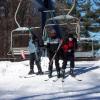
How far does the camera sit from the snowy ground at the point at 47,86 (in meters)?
13.2

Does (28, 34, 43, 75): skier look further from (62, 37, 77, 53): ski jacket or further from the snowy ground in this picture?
(62, 37, 77, 53): ski jacket

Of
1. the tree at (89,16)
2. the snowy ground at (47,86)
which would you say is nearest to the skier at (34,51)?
the snowy ground at (47,86)

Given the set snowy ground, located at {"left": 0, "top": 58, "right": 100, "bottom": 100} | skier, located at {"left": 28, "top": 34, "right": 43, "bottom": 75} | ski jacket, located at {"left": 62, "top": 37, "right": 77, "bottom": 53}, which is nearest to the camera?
snowy ground, located at {"left": 0, "top": 58, "right": 100, "bottom": 100}

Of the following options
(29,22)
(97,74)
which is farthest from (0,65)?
(29,22)

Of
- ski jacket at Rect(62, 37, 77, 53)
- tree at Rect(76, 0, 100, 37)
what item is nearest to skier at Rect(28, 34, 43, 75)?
ski jacket at Rect(62, 37, 77, 53)

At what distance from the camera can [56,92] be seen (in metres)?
13.9

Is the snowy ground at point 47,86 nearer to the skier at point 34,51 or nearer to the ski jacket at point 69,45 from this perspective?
the skier at point 34,51

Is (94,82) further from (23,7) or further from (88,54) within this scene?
(23,7)

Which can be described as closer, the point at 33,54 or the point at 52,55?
the point at 52,55

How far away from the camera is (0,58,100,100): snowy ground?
13234mm

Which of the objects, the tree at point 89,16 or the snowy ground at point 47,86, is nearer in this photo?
the snowy ground at point 47,86

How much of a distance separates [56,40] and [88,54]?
6780mm

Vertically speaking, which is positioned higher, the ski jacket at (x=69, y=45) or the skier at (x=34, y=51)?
the ski jacket at (x=69, y=45)

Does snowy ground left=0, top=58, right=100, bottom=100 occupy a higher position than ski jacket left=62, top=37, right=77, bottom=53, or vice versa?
ski jacket left=62, top=37, right=77, bottom=53
